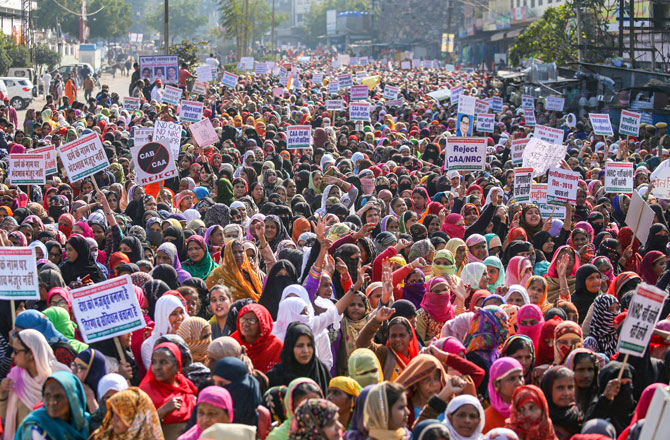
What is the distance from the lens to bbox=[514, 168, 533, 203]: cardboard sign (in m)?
10.4

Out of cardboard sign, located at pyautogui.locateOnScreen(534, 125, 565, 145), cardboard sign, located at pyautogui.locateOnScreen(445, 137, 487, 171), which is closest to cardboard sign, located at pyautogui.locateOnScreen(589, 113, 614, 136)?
cardboard sign, located at pyautogui.locateOnScreen(534, 125, 565, 145)

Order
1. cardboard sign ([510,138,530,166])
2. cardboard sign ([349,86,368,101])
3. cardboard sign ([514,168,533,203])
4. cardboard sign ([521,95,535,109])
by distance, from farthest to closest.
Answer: cardboard sign ([349,86,368,101]) < cardboard sign ([521,95,535,109]) < cardboard sign ([510,138,530,166]) < cardboard sign ([514,168,533,203])

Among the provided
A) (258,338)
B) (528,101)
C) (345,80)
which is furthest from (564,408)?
(345,80)

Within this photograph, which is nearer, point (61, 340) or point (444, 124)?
point (61, 340)

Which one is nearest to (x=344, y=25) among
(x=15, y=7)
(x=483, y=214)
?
(x=15, y=7)

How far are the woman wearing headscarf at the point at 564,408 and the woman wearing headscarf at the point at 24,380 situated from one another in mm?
2455

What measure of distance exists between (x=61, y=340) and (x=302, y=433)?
79.1 inches

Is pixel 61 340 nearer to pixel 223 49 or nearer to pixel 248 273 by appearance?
pixel 248 273

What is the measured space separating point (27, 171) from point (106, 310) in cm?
568

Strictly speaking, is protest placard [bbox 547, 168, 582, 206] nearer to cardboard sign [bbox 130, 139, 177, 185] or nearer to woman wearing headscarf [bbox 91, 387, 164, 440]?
cardboard sign [bbox 130, 139, 177, 185]

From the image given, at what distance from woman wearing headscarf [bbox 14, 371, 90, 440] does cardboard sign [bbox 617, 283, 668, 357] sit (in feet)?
8.79

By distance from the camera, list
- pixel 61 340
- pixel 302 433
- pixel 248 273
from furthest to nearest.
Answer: pixel 248 273 < pixel 61 340 < pixel 302 433

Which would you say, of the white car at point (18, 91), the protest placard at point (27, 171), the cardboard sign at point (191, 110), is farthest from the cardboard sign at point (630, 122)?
the white car at point (18, 91)

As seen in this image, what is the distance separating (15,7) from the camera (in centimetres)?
5225
